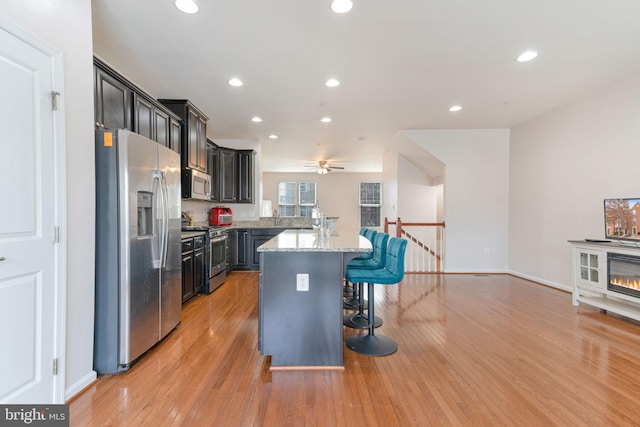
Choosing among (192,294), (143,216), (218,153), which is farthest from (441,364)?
(218,153)

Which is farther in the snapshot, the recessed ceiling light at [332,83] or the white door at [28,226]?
the recessed ceiling light at [332,83]

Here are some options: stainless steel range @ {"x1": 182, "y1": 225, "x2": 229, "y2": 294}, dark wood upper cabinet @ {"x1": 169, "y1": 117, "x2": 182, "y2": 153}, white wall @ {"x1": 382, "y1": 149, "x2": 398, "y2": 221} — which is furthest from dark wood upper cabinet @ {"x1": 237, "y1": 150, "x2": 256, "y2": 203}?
white wall @ {"x1": 382, "y1": 149, "x2": 398, "y2": 221}

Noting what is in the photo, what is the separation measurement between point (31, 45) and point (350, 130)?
4590 millimetres

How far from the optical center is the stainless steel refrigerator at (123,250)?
2098 millimetres

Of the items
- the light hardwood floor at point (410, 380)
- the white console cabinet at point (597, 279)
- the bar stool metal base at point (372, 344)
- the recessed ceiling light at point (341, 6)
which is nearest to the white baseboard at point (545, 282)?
the white console cabinet at point (597, 279)

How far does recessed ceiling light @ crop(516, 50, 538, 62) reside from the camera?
9.30 ft

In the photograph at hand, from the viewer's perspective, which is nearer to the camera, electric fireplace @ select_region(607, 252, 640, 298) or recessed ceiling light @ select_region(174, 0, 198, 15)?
recessed ceiling light @ select_region(174, 0, 198, 15)

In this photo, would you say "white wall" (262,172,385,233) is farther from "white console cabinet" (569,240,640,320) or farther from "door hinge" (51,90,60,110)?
"door hinge" (51,90,60,110)

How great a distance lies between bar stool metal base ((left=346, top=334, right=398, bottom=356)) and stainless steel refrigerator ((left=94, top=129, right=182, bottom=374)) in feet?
5.75

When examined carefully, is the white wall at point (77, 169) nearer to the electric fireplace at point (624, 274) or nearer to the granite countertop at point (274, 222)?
the granite countertop at point (274, 222)

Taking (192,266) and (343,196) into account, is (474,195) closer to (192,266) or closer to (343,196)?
(192,266)

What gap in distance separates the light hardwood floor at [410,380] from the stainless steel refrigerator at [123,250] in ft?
0.71

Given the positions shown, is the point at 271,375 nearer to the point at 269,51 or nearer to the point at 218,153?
the point at 269,51

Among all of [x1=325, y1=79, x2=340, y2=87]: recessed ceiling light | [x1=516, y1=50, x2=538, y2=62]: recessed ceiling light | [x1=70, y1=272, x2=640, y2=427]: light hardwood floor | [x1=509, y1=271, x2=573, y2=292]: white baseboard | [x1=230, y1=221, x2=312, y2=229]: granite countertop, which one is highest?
[x1=325, y1=79, x2=340, y2=87]: recessed ceiling light
